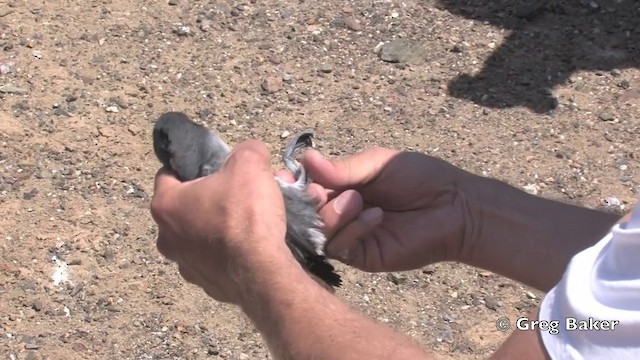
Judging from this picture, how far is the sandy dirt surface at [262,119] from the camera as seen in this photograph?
10.5ft

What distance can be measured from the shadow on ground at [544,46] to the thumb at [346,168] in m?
1.98

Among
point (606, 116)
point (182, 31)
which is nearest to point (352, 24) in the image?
point (182, 31)

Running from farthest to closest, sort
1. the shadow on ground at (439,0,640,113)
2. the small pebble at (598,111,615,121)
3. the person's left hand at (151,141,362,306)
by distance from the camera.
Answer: the shadow on ground at (439,0,640,113) < the small pebble at (598,111,615,121) < the person's left hand at (151,141,362,306)

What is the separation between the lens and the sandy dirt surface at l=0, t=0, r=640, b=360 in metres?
3.20

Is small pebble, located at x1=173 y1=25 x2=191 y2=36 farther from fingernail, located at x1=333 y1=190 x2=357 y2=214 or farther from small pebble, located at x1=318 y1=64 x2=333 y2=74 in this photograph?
fingernail, located at x1=333 y1=190 x2=357 y2=214

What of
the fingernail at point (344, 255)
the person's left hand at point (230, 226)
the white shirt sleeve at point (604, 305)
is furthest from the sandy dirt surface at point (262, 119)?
the white shirt sleeve at point (604, 305)

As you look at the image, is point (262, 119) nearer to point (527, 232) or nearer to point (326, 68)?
point (326, 68)

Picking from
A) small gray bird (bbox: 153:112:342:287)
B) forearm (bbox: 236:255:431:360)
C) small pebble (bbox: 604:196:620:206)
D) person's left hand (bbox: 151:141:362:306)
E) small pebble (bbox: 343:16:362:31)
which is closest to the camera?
forearm (bbox: 236:255:431:360)

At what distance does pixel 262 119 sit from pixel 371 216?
1833 millimetres

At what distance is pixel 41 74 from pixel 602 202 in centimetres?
225

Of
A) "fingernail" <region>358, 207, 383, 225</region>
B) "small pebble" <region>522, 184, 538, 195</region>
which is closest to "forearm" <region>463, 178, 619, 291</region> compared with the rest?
"fingernail" <region>358, 207, 383, 225</region>

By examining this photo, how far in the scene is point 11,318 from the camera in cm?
313

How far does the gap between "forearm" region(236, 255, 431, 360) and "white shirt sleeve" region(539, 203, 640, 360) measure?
0.30 m

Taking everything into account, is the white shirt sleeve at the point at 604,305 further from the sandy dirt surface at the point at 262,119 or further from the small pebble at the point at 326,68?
the small pebble at the point at 326,68
